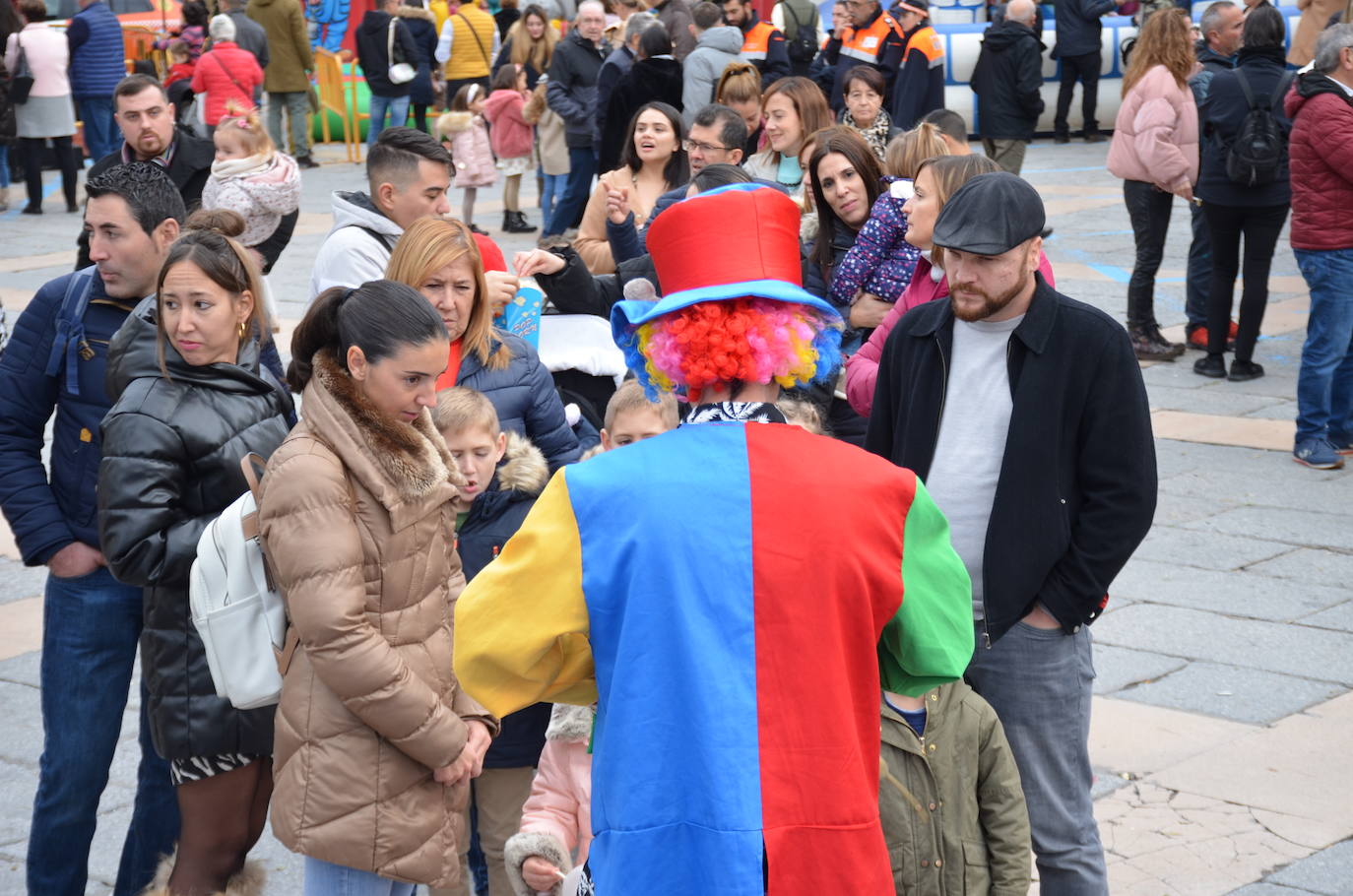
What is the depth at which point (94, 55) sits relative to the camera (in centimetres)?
1634

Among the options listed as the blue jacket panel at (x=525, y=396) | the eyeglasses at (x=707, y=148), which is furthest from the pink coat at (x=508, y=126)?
the blue jacket panel at (x=525, y=396)

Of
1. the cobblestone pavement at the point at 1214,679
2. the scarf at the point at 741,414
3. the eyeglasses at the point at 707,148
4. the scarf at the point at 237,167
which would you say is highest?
the scarf at the point at 741,414

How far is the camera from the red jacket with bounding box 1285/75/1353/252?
7.61 metres

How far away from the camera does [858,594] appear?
2.29 m

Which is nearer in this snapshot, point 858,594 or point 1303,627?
point 858,594

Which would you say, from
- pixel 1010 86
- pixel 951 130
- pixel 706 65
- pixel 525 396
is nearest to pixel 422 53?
pixel 706 65

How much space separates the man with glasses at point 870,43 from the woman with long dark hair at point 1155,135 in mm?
3168

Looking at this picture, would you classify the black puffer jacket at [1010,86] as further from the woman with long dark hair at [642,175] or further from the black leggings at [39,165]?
the black leggings at [39,165]

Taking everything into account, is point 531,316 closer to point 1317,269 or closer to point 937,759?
point 937,759

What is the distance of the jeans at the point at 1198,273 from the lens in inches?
391

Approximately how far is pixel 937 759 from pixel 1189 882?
1.55 meters

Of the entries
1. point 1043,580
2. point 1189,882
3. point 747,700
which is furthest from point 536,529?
point 1189,882

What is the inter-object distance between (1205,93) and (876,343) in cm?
682

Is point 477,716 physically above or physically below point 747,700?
below
